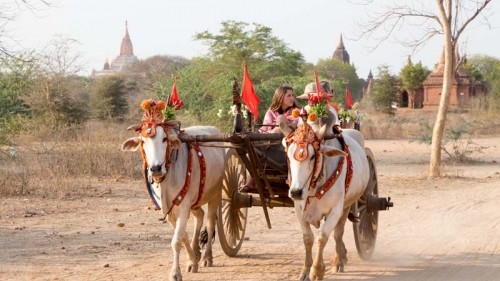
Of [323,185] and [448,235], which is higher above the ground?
[323,185]

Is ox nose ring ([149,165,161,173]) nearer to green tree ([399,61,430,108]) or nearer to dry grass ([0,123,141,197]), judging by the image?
dry grass ([0,123,141,197])

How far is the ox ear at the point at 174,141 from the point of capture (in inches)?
267

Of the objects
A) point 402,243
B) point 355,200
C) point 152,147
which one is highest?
point 152,147

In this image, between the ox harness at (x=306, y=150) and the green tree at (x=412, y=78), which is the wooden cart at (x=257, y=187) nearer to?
the ox harness at (x=306, y=150)

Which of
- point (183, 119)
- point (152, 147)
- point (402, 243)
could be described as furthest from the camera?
point (183, 119)

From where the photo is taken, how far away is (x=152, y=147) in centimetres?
662

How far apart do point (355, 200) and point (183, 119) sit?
18.9m

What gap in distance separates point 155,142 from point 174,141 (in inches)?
8.7

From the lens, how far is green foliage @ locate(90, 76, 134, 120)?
31311 millimetres

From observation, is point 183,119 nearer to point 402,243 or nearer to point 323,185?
point 402,243

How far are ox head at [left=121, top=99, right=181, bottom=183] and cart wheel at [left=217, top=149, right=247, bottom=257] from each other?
1236mm

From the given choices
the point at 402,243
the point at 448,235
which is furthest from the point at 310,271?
the point at 448,235

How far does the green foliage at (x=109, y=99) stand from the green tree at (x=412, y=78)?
27.5 meters

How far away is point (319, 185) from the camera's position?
6.74 m
